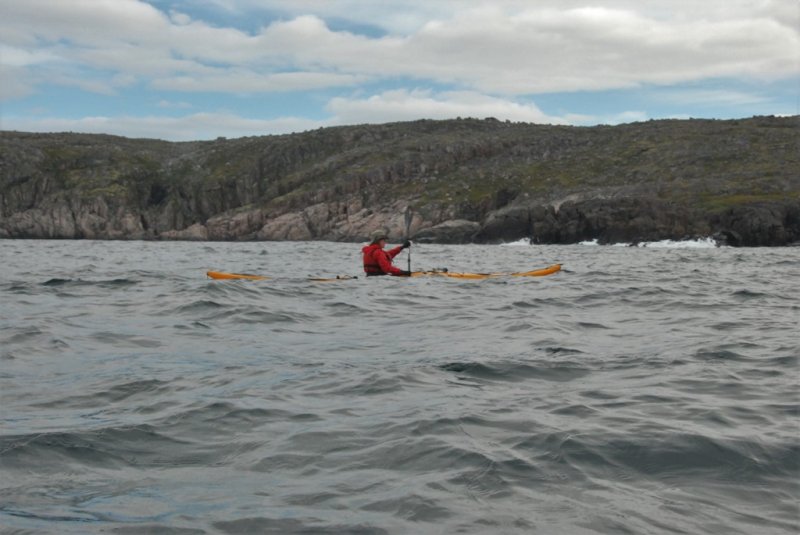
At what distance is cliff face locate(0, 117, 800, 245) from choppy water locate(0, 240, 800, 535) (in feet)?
192

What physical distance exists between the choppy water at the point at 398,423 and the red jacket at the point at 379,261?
23.9ft

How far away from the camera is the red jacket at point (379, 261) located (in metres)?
21.5

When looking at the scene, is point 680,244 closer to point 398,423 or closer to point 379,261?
point 379,261

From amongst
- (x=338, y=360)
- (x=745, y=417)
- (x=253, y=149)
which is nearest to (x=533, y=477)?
(x=745, y=417)

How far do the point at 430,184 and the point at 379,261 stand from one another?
294 feet

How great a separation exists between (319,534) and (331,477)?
100 cm

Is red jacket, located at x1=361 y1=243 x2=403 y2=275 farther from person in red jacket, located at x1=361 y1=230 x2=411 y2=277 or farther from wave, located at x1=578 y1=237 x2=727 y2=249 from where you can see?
wave, located at x1=578 y1=237 x2=727 y2=249

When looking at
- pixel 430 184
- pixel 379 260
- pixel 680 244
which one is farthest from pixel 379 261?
pixel 430 184

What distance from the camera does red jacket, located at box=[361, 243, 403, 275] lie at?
21.5 m

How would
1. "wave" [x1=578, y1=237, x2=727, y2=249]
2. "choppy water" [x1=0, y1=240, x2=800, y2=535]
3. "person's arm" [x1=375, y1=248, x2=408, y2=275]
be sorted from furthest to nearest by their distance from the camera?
"wave" [x1=578, y1=237, x2=727, y2=249] < "person's arm" [x1=375, y1=248, x2=408, y2=275] < "choppy water" [x1=0, y1=240, x2=800, y2=535]

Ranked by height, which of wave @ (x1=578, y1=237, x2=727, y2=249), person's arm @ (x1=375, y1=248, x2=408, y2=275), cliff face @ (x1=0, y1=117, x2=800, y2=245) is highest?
cliff face @ (x1=0, y1=117, x2=800, y2=245)

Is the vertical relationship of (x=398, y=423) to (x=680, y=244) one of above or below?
above

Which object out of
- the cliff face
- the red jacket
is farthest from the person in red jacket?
the cliff face

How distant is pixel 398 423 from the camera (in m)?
6.91
